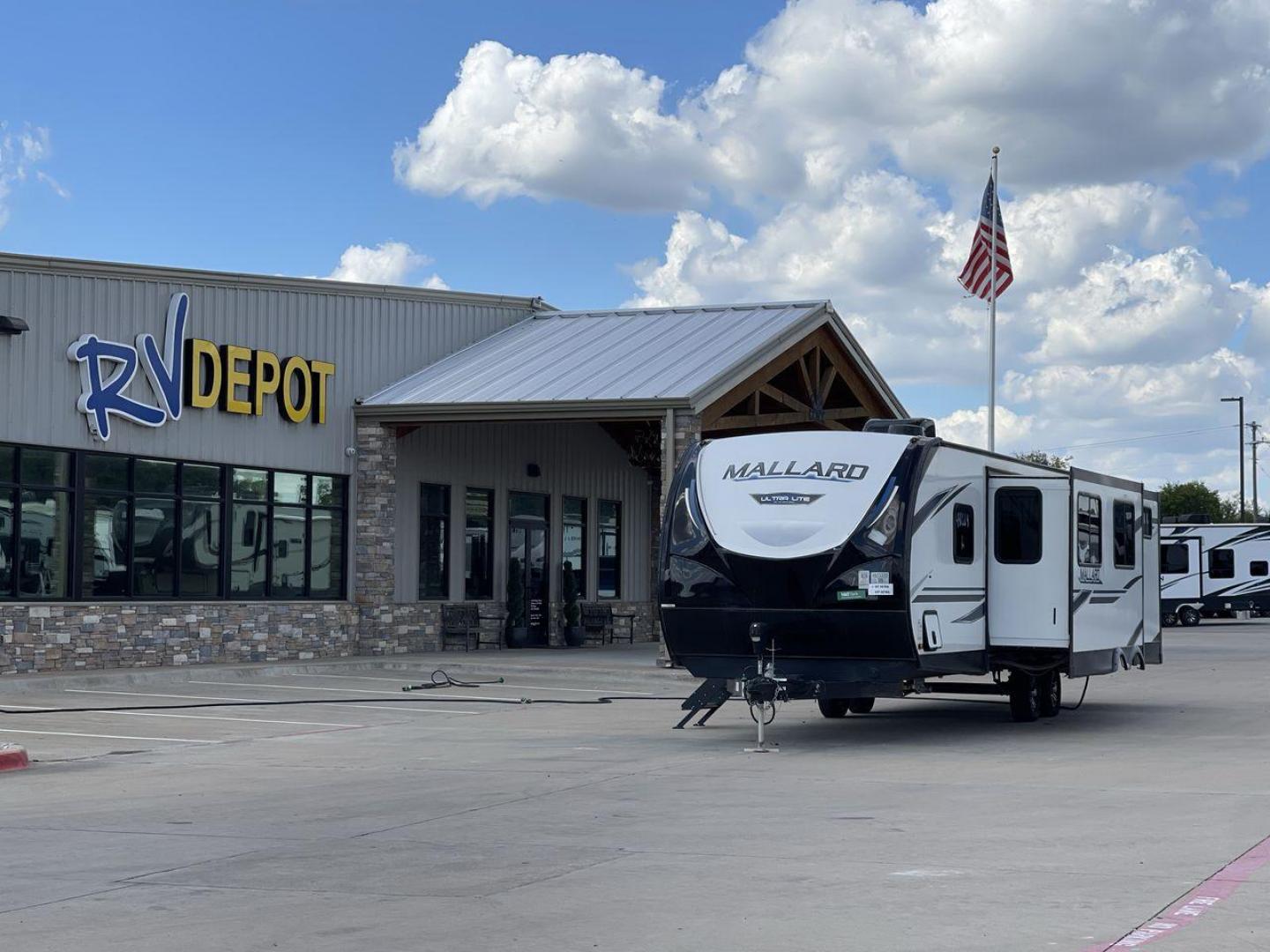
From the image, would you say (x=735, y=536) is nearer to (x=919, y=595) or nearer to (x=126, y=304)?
(x=919, y=595)

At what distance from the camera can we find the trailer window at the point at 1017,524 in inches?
701

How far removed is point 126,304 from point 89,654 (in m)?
5.15

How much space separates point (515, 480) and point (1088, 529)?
17391 mm

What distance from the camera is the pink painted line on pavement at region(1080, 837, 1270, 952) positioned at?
743cm

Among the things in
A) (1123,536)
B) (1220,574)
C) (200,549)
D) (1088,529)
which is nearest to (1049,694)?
(1123,536)

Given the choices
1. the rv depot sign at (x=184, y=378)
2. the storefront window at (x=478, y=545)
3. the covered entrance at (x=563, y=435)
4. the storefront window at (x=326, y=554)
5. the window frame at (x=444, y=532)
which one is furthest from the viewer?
the storefront window at (x=478, y=545)

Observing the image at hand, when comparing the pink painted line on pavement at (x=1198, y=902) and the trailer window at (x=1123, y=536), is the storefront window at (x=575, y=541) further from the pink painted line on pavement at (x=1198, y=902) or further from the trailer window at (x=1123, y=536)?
the pink painted line on pavement at (x=1198, y=902)

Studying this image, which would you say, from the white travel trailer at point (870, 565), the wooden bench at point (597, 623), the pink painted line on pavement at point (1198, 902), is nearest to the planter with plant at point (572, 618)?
the wooden bench at point (597, 623)

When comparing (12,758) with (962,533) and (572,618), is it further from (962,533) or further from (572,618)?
(572,618)

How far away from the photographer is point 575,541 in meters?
36.5

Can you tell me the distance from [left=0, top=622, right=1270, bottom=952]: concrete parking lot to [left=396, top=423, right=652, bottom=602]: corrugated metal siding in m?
10.8

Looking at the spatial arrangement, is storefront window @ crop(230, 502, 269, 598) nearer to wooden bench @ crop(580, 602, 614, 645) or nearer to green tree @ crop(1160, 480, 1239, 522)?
wooden bench @ crop(580, 602, 614, 645)

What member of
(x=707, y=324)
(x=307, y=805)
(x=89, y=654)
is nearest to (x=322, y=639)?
(x=89, y=654)

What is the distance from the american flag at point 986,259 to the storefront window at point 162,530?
44.3ft
